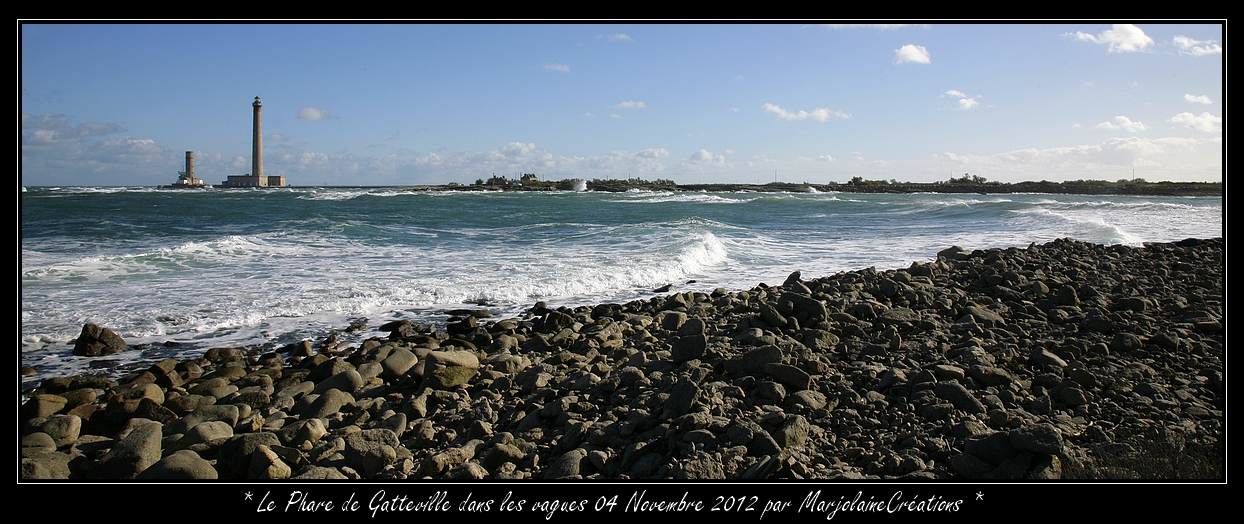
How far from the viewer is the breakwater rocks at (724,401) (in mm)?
2906

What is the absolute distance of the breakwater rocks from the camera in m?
2.91

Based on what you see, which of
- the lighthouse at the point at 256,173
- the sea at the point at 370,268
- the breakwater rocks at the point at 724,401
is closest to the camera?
the breakwater rocks at the point at 724,401

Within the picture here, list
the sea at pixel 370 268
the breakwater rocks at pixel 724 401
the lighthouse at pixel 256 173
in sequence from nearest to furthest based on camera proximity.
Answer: the breakwater rocks at pixel 724 401 < the sea at pixel 370 268 < the lighthouse at pixel 256 173

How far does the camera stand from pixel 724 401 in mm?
3439

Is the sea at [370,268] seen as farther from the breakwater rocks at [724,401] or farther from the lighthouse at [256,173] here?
the lighthouse at [256,173]

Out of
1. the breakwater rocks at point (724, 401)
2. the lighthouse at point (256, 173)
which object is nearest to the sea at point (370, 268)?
the breakwater rocks at point (724, 401)

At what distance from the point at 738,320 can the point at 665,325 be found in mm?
735

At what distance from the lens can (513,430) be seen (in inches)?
139

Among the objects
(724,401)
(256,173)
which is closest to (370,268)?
(724,401)

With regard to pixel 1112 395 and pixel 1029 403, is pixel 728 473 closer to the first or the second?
pixel 1029 403

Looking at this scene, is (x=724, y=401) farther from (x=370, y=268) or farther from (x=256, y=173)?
(x=256, y=173)

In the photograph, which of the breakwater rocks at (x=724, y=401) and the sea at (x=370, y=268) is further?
the sea at (x=370, y=268)

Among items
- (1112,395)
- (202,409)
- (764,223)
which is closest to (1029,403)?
(1112,395)

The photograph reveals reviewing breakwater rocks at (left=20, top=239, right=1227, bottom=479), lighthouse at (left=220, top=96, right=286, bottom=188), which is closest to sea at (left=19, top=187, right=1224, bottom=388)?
breakwater rocks at (left=20, top=239, right=1227, bottom=479)
